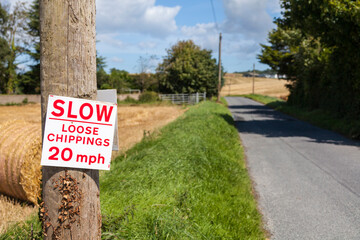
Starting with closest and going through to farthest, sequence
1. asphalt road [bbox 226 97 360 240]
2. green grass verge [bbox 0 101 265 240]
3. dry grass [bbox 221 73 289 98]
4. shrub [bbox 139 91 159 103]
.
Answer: green grass verge [bbox 0 101 265 240] → asphalt road [bbox 226 97 360 240] → shrub [bbox 139 91 159 103] → dry grass [bbox 221 73 289 98]

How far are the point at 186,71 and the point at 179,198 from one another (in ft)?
125

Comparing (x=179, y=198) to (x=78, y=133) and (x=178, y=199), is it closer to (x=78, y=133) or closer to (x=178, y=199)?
(x=178, y=199)

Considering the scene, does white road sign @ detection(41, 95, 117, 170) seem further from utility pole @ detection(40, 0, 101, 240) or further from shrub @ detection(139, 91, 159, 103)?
shrub @ detection(139, 91, 159, 103)

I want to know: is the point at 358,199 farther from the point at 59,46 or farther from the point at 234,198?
the point at 59,46

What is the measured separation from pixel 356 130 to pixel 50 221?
41.5ft

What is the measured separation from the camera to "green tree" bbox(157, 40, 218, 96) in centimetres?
4200

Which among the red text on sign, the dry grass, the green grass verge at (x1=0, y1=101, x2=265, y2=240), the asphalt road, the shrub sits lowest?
the asphalt road

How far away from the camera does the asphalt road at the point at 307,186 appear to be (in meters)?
4.73

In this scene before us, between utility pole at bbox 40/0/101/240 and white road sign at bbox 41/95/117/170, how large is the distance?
0.07 meters

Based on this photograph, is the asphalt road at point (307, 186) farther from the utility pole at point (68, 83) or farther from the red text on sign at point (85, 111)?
the red text on sign at point (85, 111)

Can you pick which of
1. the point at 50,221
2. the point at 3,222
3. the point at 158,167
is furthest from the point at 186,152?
the point at 50,221

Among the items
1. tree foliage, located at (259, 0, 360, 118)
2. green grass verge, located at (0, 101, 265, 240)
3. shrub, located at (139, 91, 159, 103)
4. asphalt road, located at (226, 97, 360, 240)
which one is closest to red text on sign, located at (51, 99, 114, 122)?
green grass verge, located at (0, 101, 265, 240)

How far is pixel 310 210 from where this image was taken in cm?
536

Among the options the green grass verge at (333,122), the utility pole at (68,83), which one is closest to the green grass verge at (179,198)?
the utility pole at (68,83)
